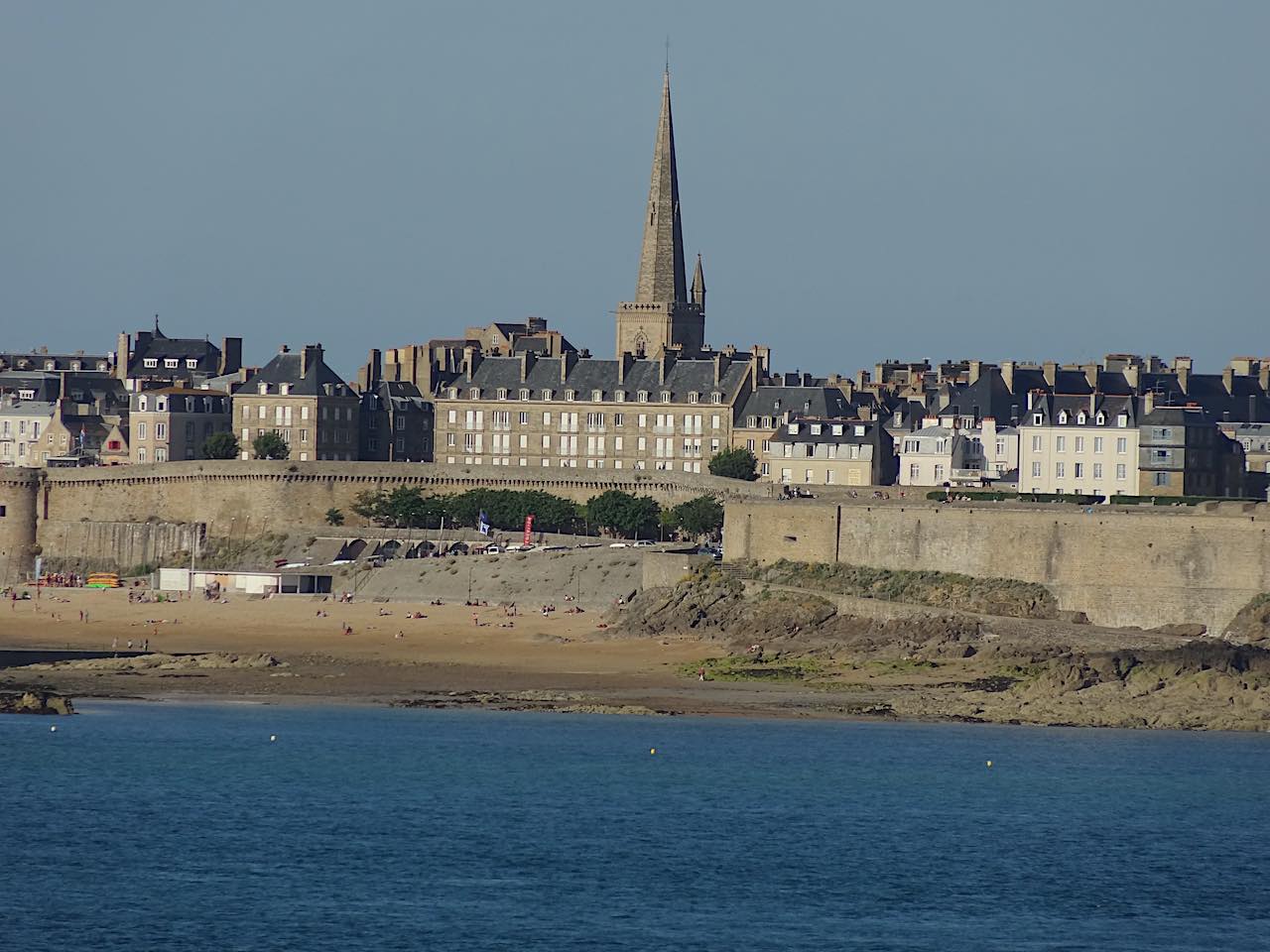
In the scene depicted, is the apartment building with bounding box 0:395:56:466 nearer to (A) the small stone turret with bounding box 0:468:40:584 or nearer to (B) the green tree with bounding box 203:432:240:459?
(B) the green tree with bounding box 203:432:240:459

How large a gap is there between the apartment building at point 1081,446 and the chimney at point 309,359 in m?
25.8

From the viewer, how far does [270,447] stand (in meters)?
91.8

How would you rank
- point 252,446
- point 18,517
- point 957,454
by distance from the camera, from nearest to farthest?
point 957,454, point 18,517, point 252,446

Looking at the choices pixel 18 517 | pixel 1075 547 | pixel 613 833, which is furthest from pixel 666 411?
pixel 613 833

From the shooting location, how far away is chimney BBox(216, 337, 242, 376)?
108m

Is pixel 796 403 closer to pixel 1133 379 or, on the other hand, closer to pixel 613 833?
pixel 1133 379

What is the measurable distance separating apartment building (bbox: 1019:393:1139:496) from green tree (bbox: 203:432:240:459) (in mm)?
27744

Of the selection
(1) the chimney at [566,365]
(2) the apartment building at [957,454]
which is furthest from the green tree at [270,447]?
(2) the apartment building at [957,454]

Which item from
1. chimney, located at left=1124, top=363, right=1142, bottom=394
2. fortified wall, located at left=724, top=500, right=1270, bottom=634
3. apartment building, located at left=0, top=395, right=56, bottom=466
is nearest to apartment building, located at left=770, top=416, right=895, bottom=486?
chimney, located at left=1124, top=363, right=1142, bottom=394

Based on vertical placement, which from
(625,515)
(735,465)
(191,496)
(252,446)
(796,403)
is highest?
(796,403)

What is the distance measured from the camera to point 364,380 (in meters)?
100

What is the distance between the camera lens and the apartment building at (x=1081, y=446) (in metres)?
76.6

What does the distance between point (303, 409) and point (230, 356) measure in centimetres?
1603

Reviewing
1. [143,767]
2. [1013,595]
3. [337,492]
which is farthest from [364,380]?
[143,767]
